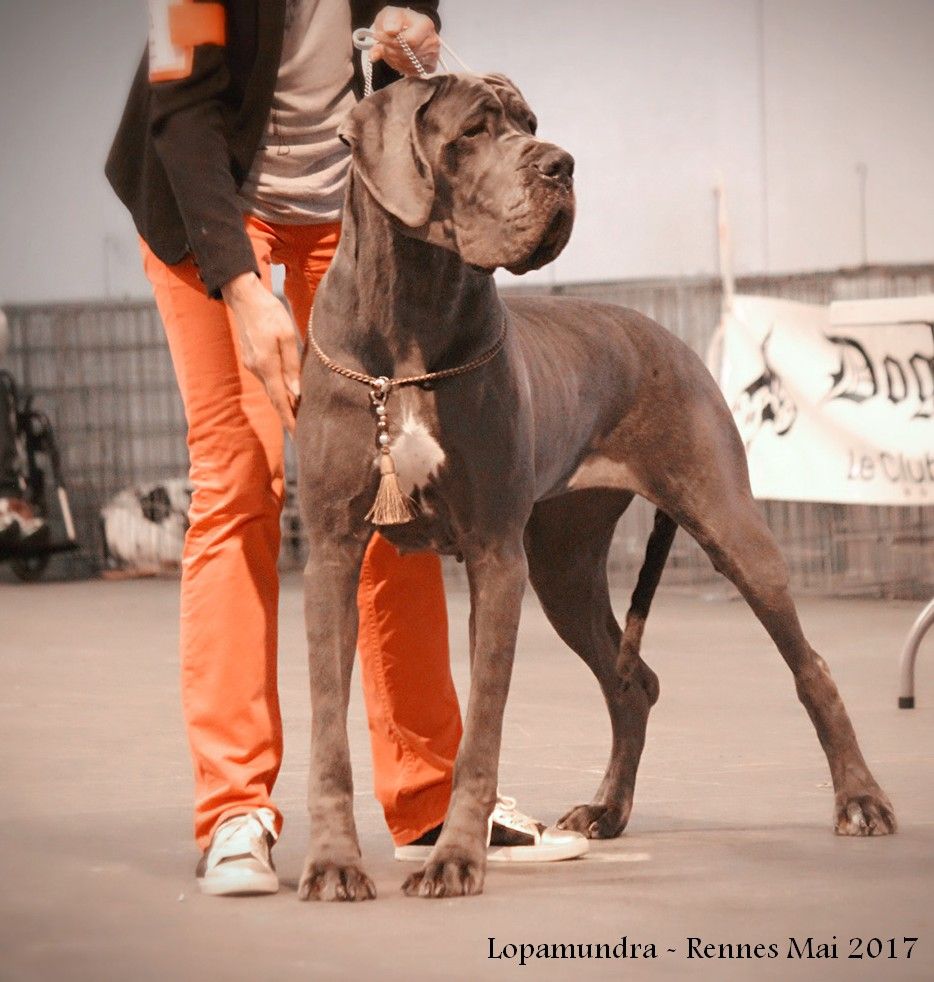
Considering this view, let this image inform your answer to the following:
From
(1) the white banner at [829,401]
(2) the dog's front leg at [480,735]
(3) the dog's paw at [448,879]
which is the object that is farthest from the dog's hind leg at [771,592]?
(1) the white banner at [829,401]

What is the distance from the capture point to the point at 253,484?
3049 mm

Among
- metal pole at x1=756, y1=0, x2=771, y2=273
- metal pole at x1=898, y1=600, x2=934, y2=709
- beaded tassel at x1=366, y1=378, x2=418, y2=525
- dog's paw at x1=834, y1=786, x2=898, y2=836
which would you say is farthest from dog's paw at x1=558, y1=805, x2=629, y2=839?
metal pole at x1=756, y1=0, x2=771, y2=273

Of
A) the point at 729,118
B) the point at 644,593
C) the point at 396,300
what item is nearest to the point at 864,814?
the point at 644,593

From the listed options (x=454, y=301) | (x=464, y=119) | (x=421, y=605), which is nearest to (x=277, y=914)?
(x=421, y=605)

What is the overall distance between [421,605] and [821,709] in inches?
30.4

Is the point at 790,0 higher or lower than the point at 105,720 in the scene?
higher

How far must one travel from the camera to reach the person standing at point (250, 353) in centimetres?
295

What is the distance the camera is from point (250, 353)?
9.62 feet

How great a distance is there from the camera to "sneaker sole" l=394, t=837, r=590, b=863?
318 centimetres

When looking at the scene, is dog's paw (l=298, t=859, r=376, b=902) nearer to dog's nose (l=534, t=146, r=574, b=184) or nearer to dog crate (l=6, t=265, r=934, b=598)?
dog's nose (l=534, t=146, r=574, b=184)

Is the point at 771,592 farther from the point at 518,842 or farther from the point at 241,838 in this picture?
the point at 241,838

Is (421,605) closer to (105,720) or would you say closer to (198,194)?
(198,194)

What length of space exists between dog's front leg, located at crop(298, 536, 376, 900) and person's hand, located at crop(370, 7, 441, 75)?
2.56 feet

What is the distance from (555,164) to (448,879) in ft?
3.42
